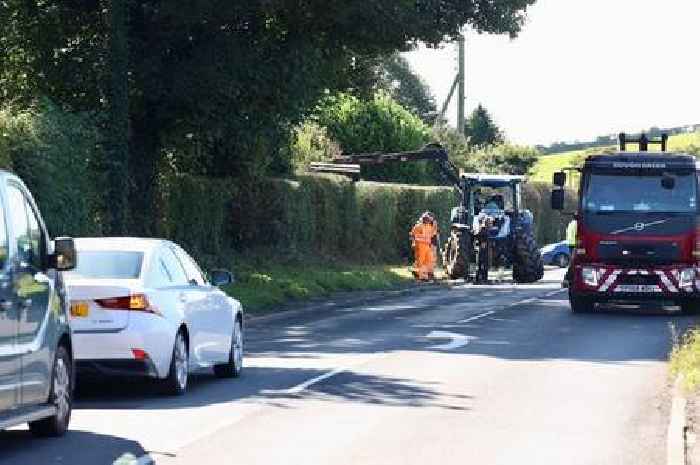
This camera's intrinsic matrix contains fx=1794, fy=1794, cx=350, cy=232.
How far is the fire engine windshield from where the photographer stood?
3117 centimetres

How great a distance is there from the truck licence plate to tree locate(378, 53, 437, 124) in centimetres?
7231

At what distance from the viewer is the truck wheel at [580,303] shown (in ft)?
104

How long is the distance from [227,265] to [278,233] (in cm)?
471

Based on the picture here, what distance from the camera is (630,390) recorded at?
17.9 metres

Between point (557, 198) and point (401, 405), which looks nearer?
point (401, 405)

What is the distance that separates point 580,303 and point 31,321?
19.9m

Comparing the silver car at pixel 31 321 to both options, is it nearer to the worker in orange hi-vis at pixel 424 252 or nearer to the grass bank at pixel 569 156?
the worker in orange hi-vis at pixel 424 252

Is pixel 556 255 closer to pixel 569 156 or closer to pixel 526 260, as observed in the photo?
pixel 526 260

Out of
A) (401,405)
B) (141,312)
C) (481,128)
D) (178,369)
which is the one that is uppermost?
(481,128)

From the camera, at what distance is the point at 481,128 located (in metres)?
103

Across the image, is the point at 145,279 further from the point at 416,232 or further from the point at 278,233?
the point at 416,232

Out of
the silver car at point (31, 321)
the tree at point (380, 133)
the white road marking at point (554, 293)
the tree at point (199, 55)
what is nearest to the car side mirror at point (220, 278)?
the silver car at point (31, 321)

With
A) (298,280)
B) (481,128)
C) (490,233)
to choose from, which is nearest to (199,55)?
(298,280)

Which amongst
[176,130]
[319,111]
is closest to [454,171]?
[319,111]
